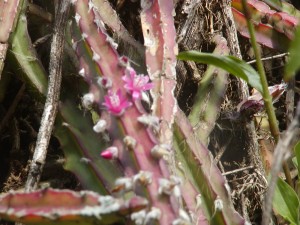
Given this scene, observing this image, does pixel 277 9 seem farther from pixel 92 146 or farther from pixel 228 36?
pixel 92 146

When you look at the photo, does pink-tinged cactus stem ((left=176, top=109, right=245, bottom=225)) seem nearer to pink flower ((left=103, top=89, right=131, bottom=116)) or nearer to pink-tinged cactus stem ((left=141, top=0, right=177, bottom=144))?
pink-tinged cactus stem ((left=141, top=0, right=177, bottom=144))

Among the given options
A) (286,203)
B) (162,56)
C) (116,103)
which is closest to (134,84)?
(116,103)

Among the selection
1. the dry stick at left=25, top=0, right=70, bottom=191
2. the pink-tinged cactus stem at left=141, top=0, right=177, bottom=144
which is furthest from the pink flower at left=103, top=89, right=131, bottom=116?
the dry stick at left=25, top=0, right=70, bottom=191

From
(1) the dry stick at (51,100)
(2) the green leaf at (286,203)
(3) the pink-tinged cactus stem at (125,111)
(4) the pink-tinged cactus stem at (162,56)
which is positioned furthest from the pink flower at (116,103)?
(2) the green leaf at (286,203)

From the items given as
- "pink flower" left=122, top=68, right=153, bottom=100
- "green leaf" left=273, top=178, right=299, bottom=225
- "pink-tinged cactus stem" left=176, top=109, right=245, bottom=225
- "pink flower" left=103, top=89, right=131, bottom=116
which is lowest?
"green leaf" left=273, top=178, right=299, bottom=225

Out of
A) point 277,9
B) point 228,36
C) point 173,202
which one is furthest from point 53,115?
point 277,9
